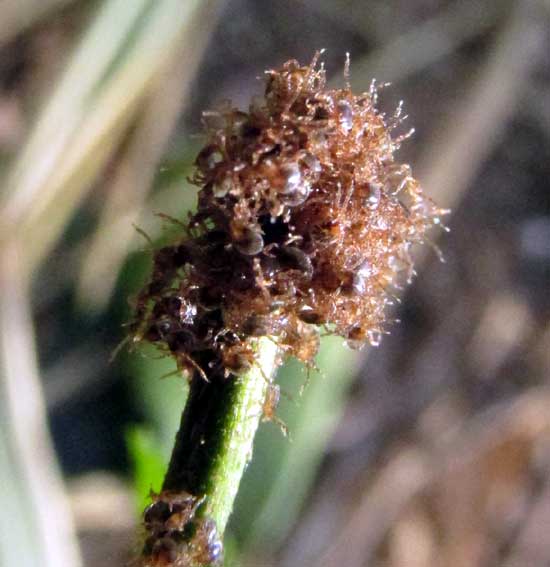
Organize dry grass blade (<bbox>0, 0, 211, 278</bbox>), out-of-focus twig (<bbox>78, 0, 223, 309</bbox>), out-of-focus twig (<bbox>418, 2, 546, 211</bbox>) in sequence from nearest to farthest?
1. dry grass blade (<bbox>0, 0, 211, 278</bbox>)
2. out-of-focus twig (<bbox>78, 0, 223, 309</bbox>)
3. out-of-focus twig (<bbox>418, 2, 546, 211</bbox>)

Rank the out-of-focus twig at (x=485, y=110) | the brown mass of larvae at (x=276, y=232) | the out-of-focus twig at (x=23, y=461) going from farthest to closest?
the out-of-focus twig at (x=485, y=110), the out-of-focus twig at (x=23, y=461), the brown mass of larvae at (x=276, y=232)

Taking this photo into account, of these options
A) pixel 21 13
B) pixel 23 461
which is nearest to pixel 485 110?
pixel 21 13

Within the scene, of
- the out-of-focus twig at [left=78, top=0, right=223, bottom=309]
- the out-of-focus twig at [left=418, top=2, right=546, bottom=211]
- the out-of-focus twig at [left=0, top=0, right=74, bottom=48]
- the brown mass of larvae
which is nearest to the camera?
Answer: the brown mass of larvae

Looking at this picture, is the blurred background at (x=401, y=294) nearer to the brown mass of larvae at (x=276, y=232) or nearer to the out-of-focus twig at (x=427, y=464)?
the out-of-focus twig at (x=427, y=464)

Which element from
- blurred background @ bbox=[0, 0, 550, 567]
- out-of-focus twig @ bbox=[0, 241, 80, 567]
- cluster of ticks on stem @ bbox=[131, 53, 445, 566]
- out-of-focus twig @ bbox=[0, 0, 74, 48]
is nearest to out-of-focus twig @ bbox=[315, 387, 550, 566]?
blurred background @ bbox=[0, 0, 550, 567]

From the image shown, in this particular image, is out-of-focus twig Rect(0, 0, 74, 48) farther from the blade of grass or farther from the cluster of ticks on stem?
the cluster of ticks on stem

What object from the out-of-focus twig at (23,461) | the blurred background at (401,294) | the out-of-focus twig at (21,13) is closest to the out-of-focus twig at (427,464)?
the blurred background at (401,294)
